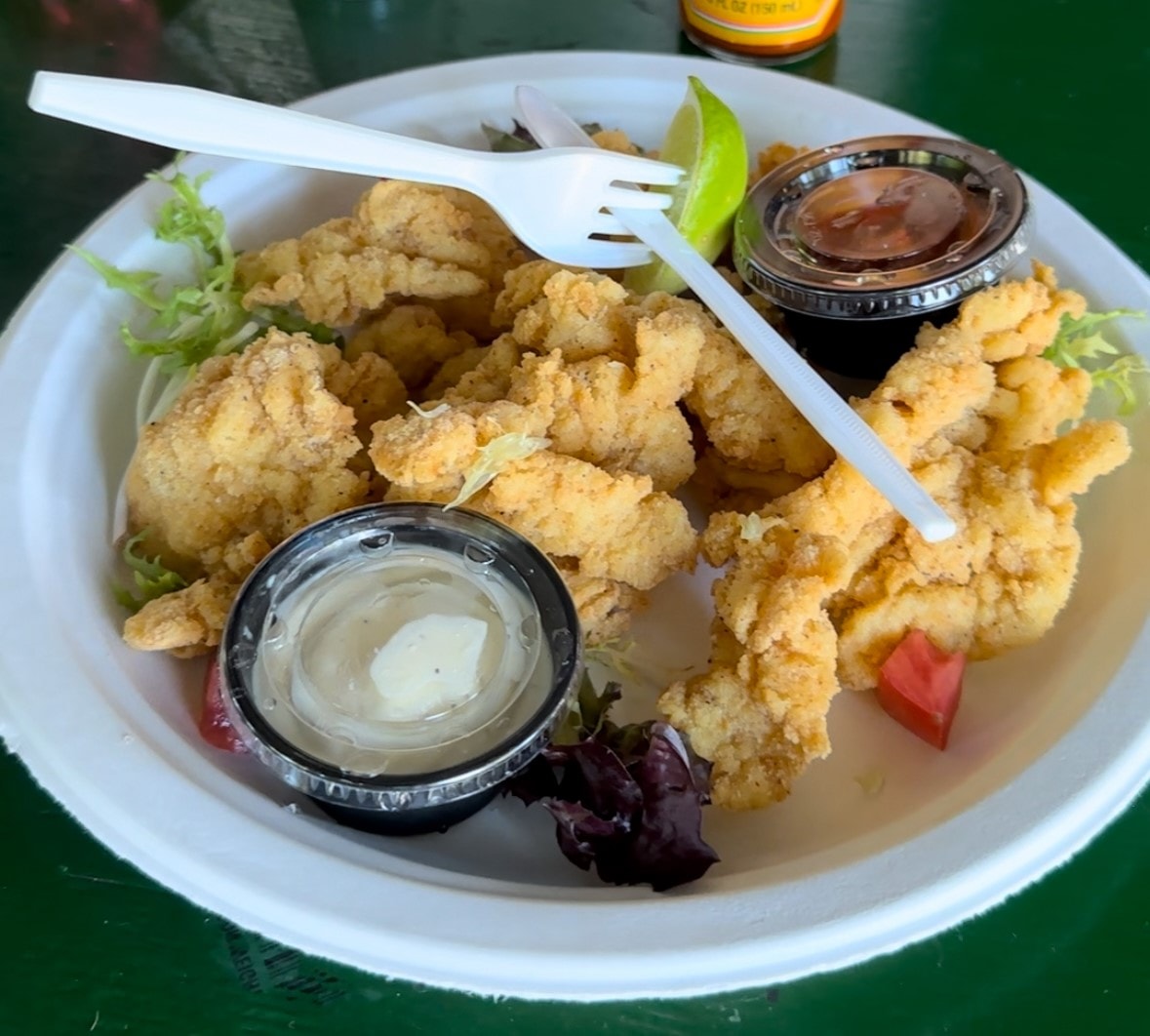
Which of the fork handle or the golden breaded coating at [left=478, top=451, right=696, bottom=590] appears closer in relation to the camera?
the fork handle

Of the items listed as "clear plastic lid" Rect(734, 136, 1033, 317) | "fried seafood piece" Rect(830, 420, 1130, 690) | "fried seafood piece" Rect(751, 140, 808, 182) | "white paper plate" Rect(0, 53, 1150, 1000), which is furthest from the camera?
"fried seafood piece" Rect(751, 140, 808, 182)

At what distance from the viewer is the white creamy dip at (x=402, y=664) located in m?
1.35

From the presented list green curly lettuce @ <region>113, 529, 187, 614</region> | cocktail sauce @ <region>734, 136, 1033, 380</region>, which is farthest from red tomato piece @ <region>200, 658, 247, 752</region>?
cocktail sauce @ <region>734, 136, 1033, 380</region>

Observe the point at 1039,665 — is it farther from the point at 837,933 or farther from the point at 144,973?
the point at 144,973

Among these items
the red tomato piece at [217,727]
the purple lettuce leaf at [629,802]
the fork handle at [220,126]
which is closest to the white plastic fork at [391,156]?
the fork handle at [220,126]

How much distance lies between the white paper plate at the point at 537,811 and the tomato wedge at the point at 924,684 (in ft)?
0.12

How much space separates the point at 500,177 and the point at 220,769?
0.95m

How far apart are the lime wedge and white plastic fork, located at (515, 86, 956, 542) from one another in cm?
5

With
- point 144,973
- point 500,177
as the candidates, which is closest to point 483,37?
point 500,177

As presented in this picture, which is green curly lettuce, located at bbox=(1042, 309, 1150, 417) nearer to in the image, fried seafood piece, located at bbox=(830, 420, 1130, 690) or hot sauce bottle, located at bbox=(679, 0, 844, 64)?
fried seafood piece, located at bbox=(830, 420, 1130, 690)

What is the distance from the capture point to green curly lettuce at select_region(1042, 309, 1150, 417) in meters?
1.72

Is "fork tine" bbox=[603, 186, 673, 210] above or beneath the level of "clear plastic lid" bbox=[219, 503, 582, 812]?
above

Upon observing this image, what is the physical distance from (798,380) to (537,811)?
0.67m

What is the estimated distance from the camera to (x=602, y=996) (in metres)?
1.19
